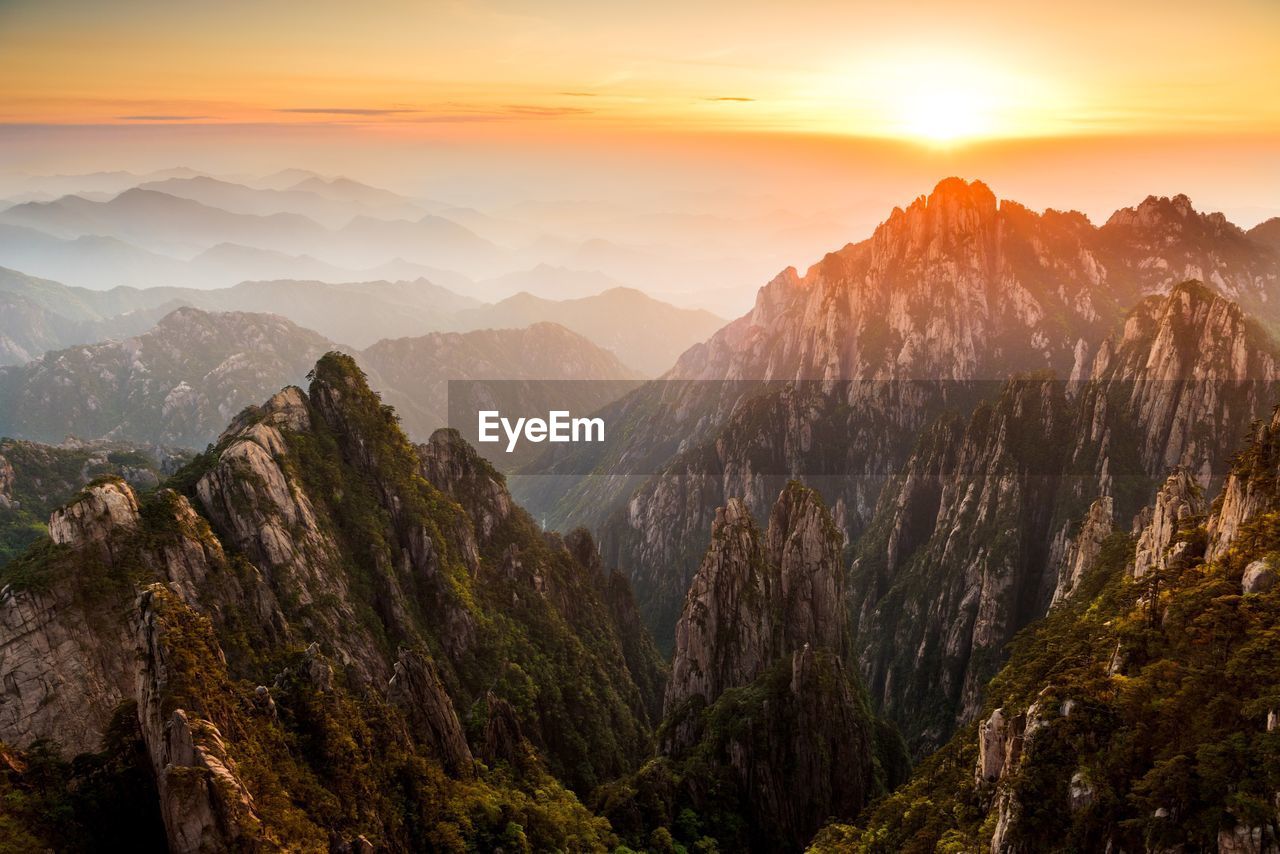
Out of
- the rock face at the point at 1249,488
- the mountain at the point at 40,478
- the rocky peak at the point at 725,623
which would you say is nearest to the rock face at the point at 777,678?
the rocky peak at the point at 725,623

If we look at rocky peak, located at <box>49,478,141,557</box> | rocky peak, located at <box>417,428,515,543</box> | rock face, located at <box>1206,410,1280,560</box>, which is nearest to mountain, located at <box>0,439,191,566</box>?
rocky peak, located at <box>417,428,515,543</box>

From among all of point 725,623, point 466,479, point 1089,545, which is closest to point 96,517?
point 466,479

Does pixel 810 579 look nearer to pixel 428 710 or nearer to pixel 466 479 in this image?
pixel 466 479

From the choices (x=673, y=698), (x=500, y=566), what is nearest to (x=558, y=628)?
(x=500, y=566)

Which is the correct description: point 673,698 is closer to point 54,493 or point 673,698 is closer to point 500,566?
point 500,566

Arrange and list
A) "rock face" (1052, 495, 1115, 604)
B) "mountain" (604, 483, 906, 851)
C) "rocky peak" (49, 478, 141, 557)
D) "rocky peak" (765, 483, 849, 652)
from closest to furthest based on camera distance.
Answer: "rocky peak" (49, 478, 141, 557) < "mountain" (604, 483, 906, 851) < "rock face" (1052, 495, 1115, 604) < "rocky peak" (765, 483, 849, 652)

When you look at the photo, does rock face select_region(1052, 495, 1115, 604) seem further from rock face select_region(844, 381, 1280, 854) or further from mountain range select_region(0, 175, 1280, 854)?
rock face select_region(844, 381, 1280, 854)
